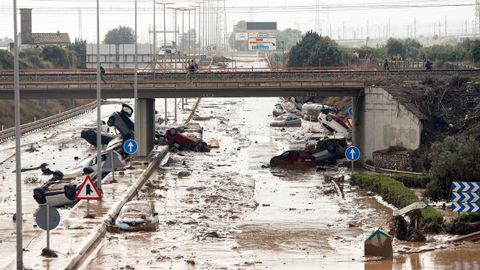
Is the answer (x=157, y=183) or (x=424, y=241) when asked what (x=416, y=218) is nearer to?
(x=424, y=241)

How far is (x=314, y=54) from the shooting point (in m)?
120

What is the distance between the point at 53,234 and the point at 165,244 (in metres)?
3.14

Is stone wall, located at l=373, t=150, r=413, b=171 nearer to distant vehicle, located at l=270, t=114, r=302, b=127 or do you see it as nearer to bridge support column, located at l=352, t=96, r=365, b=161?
bridge support column, located at l=352, t=96, r=365, b=161

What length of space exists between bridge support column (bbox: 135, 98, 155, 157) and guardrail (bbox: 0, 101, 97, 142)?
16.9 meters

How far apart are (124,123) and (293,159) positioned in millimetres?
8926

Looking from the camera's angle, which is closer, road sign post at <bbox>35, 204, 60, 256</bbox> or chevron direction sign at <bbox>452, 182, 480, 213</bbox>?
road sign post at <bbox>35, 204, 60, 256</bbox>

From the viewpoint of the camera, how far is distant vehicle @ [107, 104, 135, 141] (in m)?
58.6

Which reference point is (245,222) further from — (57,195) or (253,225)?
(57,195)

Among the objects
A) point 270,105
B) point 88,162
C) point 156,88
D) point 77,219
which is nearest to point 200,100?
point 270,105

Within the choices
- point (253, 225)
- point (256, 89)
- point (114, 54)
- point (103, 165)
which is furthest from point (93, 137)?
point (114, 54)

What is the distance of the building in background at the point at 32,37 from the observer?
147 m

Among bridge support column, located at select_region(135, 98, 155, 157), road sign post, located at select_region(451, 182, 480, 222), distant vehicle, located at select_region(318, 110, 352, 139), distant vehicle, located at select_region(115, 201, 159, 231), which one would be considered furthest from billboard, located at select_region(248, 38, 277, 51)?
road sign post, located at select_region(451, 182, 480, 222)

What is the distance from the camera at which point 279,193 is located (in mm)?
46688

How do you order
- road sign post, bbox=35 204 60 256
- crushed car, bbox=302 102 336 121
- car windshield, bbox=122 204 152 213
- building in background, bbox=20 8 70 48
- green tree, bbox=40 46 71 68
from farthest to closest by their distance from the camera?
1. building in background, bbox=20 8 70 48
2. green tree, bbox=40 46 71 68
3. crushed car, bbox=302 102 336 121
4. car windshield, bbox=122 204 152 213
5. road sign post, bbox=35 204 60 256
